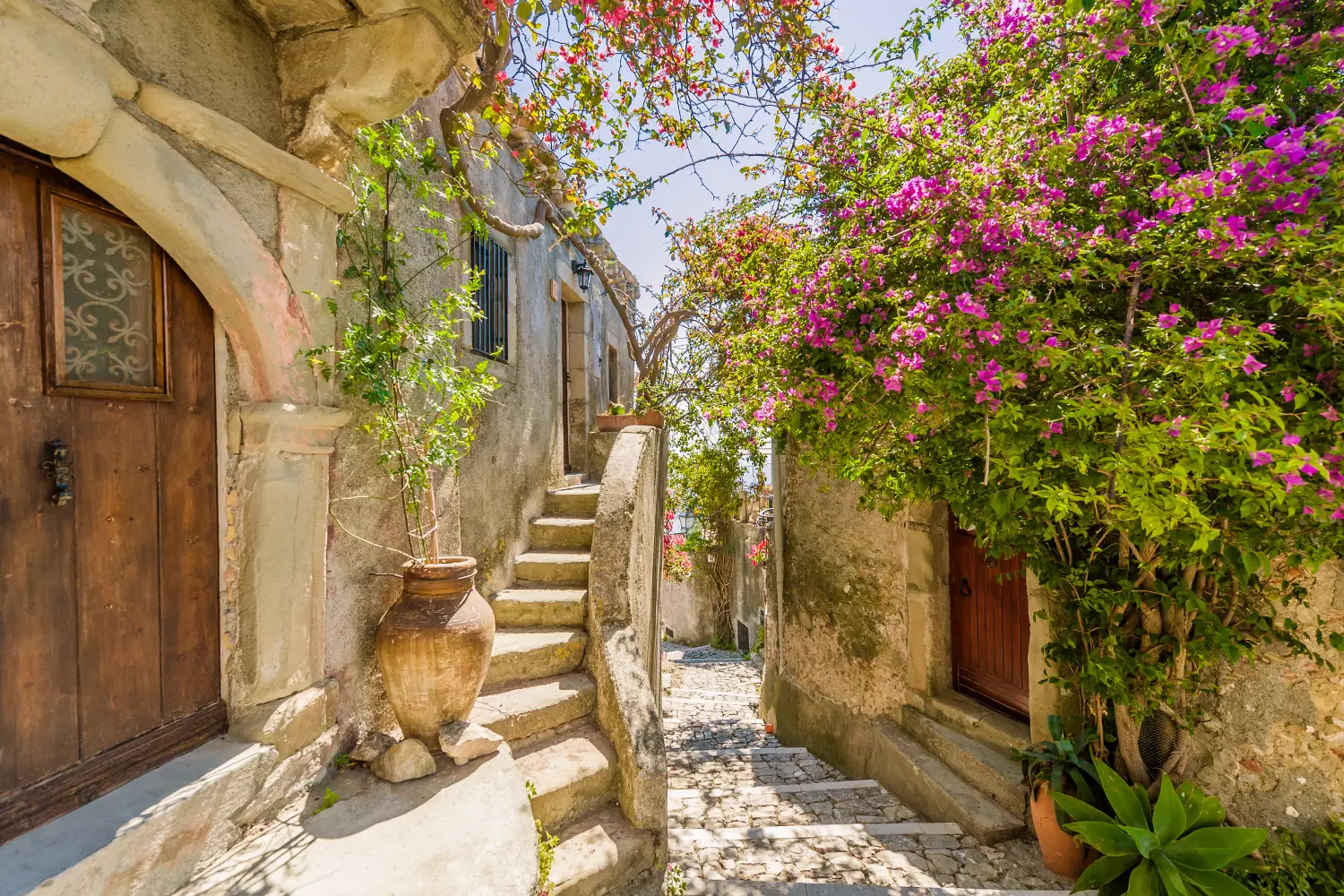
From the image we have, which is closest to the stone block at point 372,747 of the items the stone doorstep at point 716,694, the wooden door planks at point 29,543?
the wooden door planks at point 29,543

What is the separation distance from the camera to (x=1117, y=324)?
216cm

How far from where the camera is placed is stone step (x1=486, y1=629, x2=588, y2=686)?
306 centimetres

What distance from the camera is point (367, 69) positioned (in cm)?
207

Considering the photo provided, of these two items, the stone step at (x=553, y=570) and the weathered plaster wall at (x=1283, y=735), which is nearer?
the weathered plaster wall at (x=1283, y=735)

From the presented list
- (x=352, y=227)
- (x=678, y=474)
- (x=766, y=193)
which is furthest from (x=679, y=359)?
(x=352, y=227)

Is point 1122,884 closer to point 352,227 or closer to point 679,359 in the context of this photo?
point 352,227

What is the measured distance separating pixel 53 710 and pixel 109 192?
144 centimetres

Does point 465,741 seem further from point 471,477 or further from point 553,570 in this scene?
point 471,477

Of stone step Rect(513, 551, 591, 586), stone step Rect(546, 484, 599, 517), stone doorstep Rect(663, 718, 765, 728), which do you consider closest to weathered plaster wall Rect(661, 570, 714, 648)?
stone doorstep Rect(663, 718, 765, 728)

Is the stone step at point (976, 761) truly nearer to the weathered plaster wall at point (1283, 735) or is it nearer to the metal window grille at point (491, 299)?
the weathered plaster wall at point (1283, 735)

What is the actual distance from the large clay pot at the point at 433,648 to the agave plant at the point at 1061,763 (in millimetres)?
2787

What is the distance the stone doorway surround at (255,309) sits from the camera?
5.00ft

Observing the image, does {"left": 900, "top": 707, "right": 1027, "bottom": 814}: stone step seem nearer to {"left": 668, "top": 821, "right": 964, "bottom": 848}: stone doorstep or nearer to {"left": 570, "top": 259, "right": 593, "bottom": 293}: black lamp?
{"left": 668, "top": 821, "right": 964, "bottom": 848}: stone doorstep

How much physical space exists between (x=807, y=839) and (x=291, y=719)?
271cm
